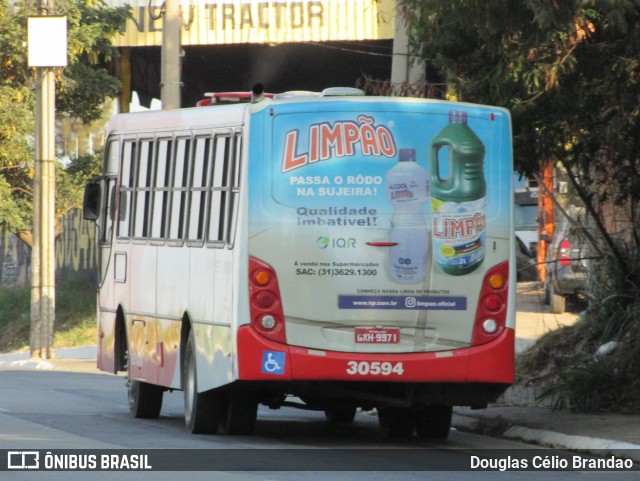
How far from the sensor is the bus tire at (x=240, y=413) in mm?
14188

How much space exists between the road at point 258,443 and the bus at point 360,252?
0.49m

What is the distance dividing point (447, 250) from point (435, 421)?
2.22 metres

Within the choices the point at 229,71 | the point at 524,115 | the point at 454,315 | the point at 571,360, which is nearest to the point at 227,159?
the point at 454,315

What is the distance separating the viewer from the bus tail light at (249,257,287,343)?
13.1 meters

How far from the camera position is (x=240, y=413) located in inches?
559

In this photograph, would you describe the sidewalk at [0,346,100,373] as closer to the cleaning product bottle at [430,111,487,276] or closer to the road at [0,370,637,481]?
the road at [0,370,637,481]

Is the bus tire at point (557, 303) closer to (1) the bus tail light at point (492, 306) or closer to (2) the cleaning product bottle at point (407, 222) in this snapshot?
(1) the bus tail light at point (492, 306)

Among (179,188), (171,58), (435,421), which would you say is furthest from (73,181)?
(435,421)

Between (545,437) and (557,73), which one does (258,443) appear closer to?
(545,437)

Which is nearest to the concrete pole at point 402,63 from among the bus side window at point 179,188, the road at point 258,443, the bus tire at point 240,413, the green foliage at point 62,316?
the road at point 258,443

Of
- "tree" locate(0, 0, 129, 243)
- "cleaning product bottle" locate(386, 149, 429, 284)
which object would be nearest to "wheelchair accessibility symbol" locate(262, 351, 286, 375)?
"cleaning product bottle" locate(386, 149, 429, 284)

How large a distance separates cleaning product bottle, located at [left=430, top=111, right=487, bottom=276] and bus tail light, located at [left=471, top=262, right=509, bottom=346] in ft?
0.67

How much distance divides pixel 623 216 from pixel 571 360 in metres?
2.03

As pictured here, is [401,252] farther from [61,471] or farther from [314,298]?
[61,471]
